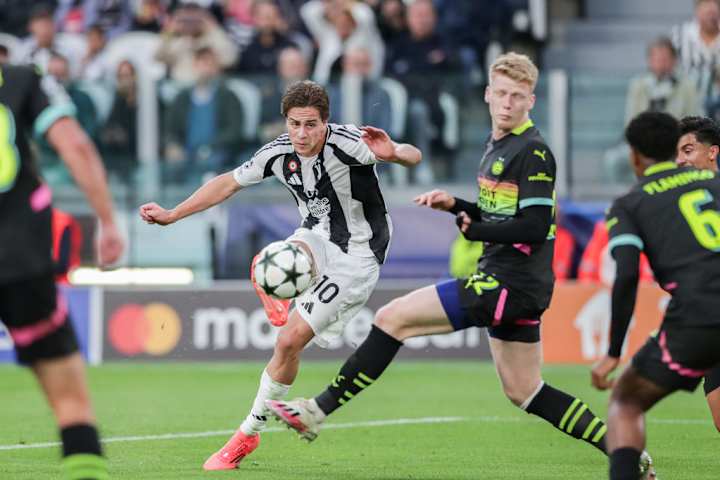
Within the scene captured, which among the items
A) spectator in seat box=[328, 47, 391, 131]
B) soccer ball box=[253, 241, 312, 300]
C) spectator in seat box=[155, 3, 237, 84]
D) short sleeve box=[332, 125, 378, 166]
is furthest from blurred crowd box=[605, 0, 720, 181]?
soccer ball box=[253, 241, 312, 300]

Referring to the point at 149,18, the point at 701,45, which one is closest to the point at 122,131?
the point at 149,18

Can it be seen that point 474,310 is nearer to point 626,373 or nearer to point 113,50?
point 626,373

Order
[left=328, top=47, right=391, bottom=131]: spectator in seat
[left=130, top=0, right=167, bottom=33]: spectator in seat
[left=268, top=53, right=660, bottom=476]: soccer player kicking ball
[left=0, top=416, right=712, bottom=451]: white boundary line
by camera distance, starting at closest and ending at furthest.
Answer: [left=268, top=53, right=660, bottom=476]: soccer player kicking ball < [left=0, top=416, right=712, bottom=451]: white boundary line < [left=328, top=47, right=391, bottom=131]: spectator in seat < [left=130, top=0, right=167, bottom=33]: spectator in seat

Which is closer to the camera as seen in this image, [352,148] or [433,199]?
[433,199]

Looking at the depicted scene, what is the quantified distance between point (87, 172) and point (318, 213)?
116 inches

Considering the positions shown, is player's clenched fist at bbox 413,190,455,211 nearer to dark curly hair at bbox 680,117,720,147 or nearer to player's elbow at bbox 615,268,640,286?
player's elbow at bbox 615,268,640,286

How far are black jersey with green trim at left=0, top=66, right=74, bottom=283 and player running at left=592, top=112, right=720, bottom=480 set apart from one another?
2279 millimetres

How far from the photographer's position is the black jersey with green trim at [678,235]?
235 inches

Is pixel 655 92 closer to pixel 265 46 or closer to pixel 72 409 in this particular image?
pixel 265 46

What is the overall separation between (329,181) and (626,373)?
102 inches

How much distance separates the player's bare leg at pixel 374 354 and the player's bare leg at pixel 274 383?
40cm

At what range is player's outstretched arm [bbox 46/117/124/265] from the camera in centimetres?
544

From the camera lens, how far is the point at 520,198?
24.1 feet

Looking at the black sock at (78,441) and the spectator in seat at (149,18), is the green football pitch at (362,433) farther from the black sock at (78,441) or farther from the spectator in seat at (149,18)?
the spectator in seat at (149,18)
